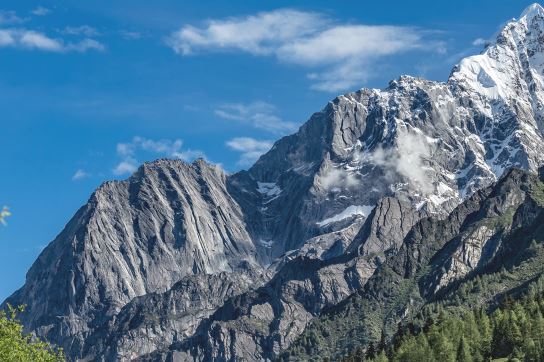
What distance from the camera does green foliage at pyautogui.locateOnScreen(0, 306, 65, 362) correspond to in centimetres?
10600

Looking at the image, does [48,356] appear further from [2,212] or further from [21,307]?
[2,212]

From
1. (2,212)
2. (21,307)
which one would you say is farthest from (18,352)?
(2,212)

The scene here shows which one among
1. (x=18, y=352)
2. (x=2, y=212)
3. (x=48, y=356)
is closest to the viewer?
(x=2, y=212)

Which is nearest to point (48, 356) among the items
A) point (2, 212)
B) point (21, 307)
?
point (21, 307)

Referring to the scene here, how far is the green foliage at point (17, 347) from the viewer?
106 m

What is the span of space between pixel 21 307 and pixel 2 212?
119 ft

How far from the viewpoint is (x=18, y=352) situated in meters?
107

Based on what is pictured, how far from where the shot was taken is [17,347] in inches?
4269

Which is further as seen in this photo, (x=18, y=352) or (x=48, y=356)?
(x=48, y=356)

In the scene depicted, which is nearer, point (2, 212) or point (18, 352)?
point (2, 212)

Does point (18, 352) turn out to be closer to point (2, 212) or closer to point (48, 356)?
point (48, 356)

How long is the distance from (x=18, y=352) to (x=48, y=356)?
8.97 meters

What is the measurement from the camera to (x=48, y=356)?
11594 centimetres

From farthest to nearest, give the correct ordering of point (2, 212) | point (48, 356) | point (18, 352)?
point (48, 356) → point (18, 352) → point (2, 212)
